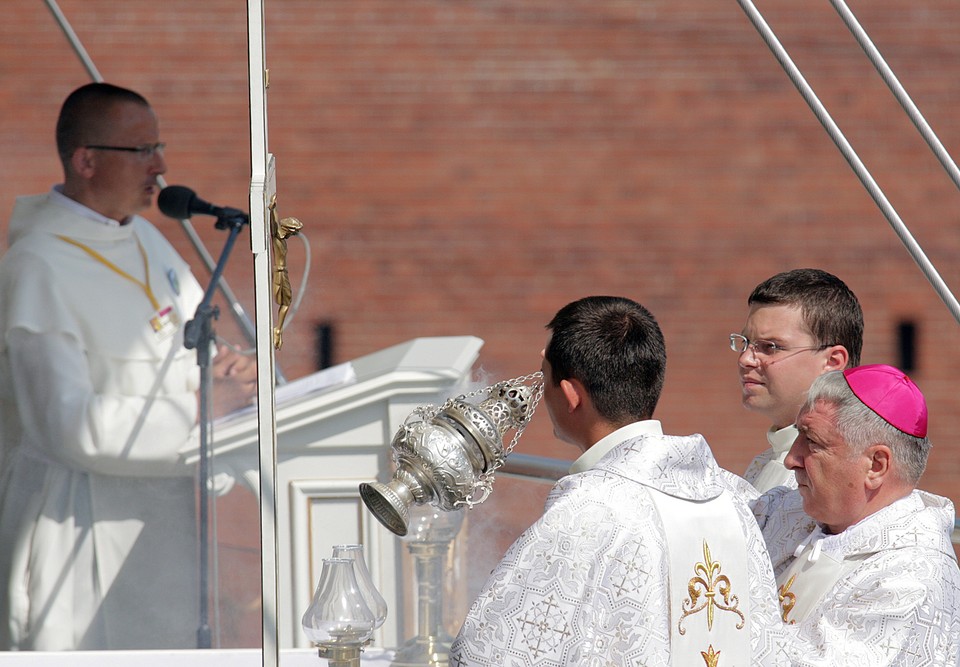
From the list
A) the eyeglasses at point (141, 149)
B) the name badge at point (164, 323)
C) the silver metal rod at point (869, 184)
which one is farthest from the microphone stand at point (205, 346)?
the silver metal rod at point (869, 184)

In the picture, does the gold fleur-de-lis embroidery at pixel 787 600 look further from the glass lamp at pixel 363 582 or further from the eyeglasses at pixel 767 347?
the glass lamp at pixel 363 582

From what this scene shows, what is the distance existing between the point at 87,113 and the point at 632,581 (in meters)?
2.25

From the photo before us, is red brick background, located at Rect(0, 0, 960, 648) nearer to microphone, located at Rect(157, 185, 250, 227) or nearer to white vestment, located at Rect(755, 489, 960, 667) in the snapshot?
microphone, located at Rect(157, 185, 250, 227)

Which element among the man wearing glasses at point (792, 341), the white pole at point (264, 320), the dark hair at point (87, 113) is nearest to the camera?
the white pole at point (264, 320)

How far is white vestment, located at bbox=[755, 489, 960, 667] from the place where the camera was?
5.65 feet

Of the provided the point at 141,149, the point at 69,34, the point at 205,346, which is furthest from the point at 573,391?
the point at 69,34

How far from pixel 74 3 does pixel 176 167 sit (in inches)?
37.1

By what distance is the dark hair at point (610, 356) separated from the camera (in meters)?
1.76

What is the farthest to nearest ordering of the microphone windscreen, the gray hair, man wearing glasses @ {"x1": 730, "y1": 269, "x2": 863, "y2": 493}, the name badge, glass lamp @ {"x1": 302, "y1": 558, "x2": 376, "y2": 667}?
the name badge < the microphone windscreen < man wearing glasses @ {"x1": 730, "y1": 269, "x2": 863, "y2": 493} < glass lamp @ {"x1": 302, "y1": 558, "x2": 376, "y2": 667} < the gray hair

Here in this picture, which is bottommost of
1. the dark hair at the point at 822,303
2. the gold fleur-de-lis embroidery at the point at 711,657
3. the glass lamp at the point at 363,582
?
the gold fleur-de-lis embroidery at the point at 711,657

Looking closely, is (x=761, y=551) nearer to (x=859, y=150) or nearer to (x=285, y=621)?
(x=285, y=621)

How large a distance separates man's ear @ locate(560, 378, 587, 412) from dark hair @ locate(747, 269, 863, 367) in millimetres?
520

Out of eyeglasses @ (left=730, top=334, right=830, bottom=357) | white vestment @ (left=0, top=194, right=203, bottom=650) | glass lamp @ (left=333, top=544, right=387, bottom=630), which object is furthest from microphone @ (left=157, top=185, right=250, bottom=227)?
eyeglasses @ (left=730, top=334, right=830, bottom=357)

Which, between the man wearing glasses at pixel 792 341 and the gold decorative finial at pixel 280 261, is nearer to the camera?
the gold decorative finial at pixel 280 261
